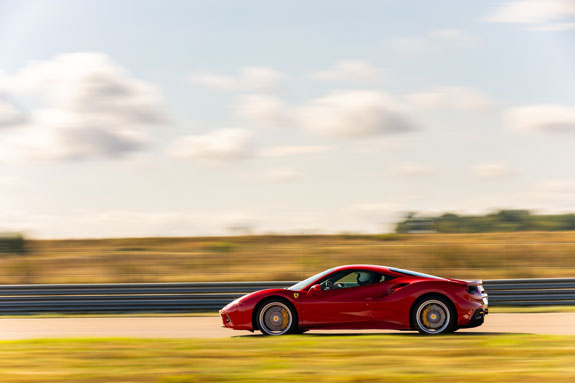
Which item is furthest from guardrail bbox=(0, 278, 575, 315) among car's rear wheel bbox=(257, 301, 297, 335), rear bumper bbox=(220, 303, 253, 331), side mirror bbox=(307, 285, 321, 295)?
side mirror bbox=(307, 285, 321, 295)

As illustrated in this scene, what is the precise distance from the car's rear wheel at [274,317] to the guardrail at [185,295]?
4.27 m

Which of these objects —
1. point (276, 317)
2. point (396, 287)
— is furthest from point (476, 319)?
point (276, 317)

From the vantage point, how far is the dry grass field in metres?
23.2

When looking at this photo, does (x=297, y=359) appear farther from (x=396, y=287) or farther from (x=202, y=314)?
(x=202, y=314)

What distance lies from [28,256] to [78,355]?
69.5 ft

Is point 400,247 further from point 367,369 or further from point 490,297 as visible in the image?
point 367,369

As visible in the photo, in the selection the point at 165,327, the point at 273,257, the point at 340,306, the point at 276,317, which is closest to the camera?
the point at 340,306

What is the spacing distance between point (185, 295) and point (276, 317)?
194 inches

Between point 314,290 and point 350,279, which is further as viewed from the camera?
point 350,279

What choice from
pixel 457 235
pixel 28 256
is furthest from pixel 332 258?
pixel 28 256

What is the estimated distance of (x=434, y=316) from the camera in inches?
394

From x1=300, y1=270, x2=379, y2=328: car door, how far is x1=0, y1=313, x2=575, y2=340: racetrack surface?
0.78 m

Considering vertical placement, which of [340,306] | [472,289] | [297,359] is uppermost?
[472,289]

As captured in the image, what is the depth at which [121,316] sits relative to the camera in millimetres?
14742
